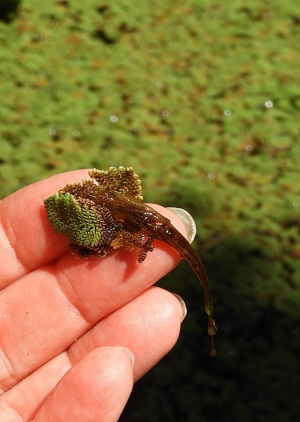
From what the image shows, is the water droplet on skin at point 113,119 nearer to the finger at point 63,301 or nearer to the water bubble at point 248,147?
the water bubble at point 248,147

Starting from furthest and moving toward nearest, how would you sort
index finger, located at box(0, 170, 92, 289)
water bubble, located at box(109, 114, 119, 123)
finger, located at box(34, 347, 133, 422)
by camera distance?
water bubble, located at box(109, 114, 119, 123) → index finger, located at box(0, 170, 92, 289) → finger, located at box(34, 347, 133, 422)

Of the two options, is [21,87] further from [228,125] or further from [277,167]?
[277,167]

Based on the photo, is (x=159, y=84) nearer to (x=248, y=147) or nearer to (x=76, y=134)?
(x=76, y=134)

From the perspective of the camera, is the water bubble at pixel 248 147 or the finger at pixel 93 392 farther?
the water bubble at pixel 248 147

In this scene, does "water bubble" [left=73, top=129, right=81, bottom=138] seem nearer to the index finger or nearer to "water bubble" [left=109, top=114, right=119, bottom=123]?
"water bubble" [left=109, top=114, right=119, bottom=123]

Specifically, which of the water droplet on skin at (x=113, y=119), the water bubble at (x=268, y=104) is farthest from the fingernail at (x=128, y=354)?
the water bubble at (x=268, y=104)

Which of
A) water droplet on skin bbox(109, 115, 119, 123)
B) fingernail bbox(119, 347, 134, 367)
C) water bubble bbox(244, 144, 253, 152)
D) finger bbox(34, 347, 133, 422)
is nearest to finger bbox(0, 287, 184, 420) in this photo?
fingernail bbox(119, 347, 134, 367)

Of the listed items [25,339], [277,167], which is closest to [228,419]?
[25,339]
